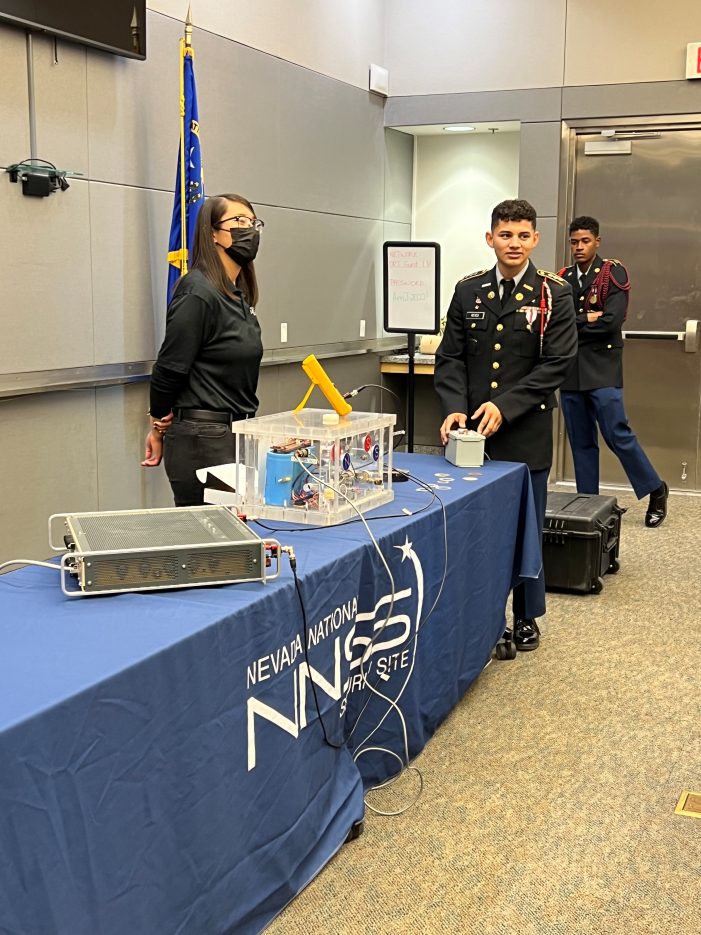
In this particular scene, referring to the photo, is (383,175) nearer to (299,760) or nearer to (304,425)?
(304,425)

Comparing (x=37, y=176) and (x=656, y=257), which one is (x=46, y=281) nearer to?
(x=37, y=176)

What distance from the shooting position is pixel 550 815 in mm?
2670

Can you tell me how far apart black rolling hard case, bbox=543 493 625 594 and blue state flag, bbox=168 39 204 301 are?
1970 millimetres

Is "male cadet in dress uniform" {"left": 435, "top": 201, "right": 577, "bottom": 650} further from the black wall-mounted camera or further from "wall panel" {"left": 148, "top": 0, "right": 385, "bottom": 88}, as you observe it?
"wall panel" {"left": 148, "top": 0, "right": 385, "bottom": 88}

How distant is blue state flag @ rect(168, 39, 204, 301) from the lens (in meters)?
4.54

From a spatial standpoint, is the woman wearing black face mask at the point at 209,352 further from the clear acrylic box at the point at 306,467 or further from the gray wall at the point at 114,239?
the gray wall at the point at 114,239

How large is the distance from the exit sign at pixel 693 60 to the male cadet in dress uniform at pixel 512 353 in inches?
129

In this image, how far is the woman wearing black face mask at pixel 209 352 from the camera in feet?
10.6

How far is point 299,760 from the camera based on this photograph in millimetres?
2205

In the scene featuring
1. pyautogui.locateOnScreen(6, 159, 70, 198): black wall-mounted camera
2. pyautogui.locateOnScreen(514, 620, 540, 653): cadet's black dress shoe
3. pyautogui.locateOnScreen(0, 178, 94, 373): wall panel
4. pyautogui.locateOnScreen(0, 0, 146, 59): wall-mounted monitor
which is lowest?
pyautogui.locateOnScreen(514, 620, 540, 653): cadet's black dress shoe

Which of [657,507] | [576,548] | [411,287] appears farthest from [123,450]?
[657,507]

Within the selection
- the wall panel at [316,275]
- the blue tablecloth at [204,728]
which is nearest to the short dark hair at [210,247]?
the blue tablecloth at [204,728]

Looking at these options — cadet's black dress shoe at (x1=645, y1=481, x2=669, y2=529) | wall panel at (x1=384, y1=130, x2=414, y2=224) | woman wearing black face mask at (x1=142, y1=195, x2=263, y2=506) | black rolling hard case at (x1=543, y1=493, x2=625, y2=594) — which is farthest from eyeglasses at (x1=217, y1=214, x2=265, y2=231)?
wall panel at (x1=384, y1=130, x2=414, y2=224)

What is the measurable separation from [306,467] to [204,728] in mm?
885
